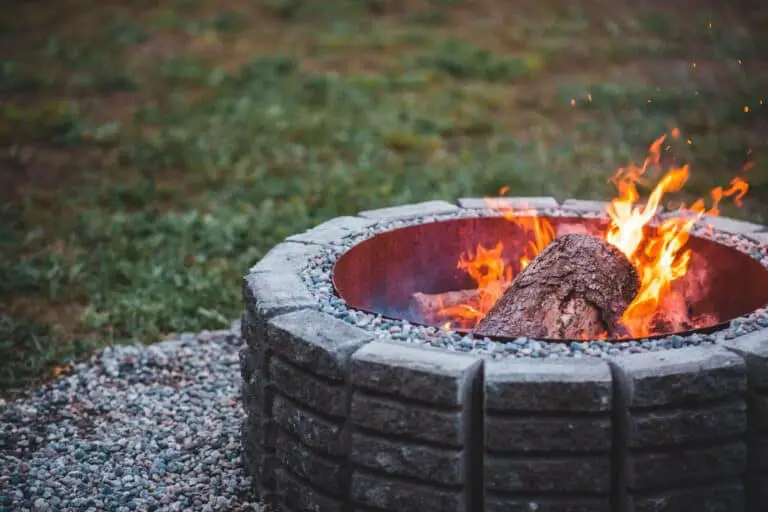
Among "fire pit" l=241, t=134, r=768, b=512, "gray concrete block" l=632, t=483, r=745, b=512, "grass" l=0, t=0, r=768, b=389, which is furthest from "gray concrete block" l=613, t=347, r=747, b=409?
"grass" l=0, t=0, r=768, b=389

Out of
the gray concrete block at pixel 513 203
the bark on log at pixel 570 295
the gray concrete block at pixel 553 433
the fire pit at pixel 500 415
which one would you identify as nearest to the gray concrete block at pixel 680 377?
the fire pit at pixel 500 415

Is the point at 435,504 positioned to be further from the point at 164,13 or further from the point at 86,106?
the point at 164,13

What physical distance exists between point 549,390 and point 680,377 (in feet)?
1.26

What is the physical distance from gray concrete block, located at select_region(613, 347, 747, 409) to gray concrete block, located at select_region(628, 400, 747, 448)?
0.03 meters

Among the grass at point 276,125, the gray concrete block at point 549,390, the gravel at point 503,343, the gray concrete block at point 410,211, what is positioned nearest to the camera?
the gray concrete block at point 549,390

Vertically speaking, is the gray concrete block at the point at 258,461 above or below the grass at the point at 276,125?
below

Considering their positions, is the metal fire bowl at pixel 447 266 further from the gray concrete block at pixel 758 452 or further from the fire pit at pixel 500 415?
the gray concrete block at pixel 758 452

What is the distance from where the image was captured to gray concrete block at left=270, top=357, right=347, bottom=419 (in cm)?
291

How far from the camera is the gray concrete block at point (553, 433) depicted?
267 centimetres

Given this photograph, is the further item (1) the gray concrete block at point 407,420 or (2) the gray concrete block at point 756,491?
(2) the gray concrete block at point 756,491

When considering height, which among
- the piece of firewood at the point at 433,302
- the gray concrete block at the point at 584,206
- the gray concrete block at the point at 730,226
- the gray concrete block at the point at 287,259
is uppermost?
the gray concrete block at the point at 584,206

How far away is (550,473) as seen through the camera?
8.83 ft

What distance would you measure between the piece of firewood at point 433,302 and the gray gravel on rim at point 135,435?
92 centimetres

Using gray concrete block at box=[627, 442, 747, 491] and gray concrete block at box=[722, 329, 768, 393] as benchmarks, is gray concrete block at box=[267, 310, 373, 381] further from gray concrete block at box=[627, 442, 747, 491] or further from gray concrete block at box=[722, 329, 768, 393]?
gray concrete block at box=[722, 329, 768, 393]
